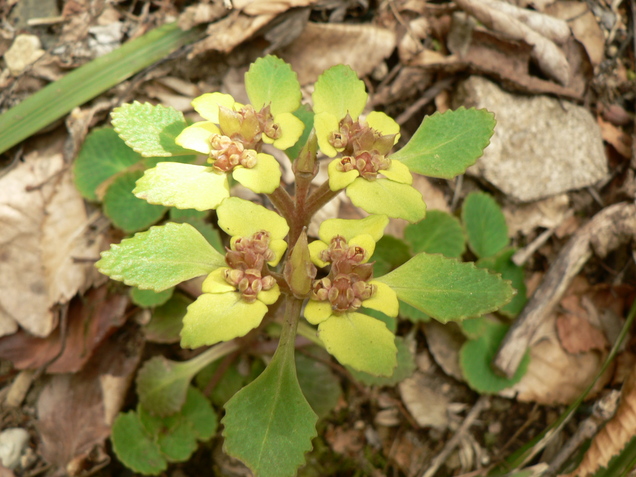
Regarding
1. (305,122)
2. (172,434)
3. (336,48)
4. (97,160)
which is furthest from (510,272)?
(97,160)

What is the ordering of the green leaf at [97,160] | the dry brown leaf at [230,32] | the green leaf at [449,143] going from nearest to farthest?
the green leaf at [449,143]
the green leaf at [97,160]
the dry brown leaf at [230,32]

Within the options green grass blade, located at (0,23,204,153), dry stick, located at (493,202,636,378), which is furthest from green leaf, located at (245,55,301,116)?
dry stick, located at (493,202,636,378)

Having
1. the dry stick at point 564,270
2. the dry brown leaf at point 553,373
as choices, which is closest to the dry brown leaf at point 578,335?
the dry brown leaf at point 553,373

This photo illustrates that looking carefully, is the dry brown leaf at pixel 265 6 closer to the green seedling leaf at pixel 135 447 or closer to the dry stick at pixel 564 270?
the dry stick at pixel 564 270

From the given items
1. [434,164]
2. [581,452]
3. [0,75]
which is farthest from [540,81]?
[0,75]

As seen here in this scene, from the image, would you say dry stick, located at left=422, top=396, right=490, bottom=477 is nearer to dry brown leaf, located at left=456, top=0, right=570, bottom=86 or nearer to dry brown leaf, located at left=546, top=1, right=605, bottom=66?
dry brown leaf, located at left=456, top=0, right=570, bottom=86

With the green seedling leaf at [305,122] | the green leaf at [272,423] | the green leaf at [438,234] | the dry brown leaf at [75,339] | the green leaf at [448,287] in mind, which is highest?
the green seedling leaf at [305,122]

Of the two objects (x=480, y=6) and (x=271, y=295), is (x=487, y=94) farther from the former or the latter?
(x=271, y=295)
